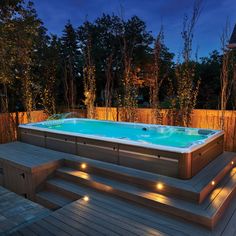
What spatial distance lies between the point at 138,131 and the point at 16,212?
2993 mm

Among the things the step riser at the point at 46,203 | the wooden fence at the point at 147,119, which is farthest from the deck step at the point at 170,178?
the wooden fence at the point at 147,119

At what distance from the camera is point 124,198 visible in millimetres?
2863

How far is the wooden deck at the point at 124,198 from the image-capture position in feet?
7.47

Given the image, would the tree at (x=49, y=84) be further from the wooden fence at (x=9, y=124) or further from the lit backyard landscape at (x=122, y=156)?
the wooden fence at (x=9, y=124)

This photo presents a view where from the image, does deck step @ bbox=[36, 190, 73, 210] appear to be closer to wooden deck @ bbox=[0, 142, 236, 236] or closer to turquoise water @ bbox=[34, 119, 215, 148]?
wooden deck @ bbox=[0, 142, 236, 236]

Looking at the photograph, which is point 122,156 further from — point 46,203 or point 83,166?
point 46,203

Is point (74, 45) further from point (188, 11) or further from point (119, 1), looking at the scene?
point (188, 11)

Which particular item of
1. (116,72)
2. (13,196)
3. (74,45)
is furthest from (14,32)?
(74,45)

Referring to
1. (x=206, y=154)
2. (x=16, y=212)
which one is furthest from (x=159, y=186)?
(x=16, y=212)

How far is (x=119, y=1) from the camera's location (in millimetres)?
6020

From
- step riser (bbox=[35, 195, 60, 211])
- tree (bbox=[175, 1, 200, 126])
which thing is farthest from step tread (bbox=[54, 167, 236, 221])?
tree (bbox=[175, 1, 200, 126])

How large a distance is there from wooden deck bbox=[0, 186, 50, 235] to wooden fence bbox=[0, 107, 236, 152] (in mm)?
2832

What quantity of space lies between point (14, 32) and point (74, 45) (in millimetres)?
7319

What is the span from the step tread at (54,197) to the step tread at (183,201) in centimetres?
38
